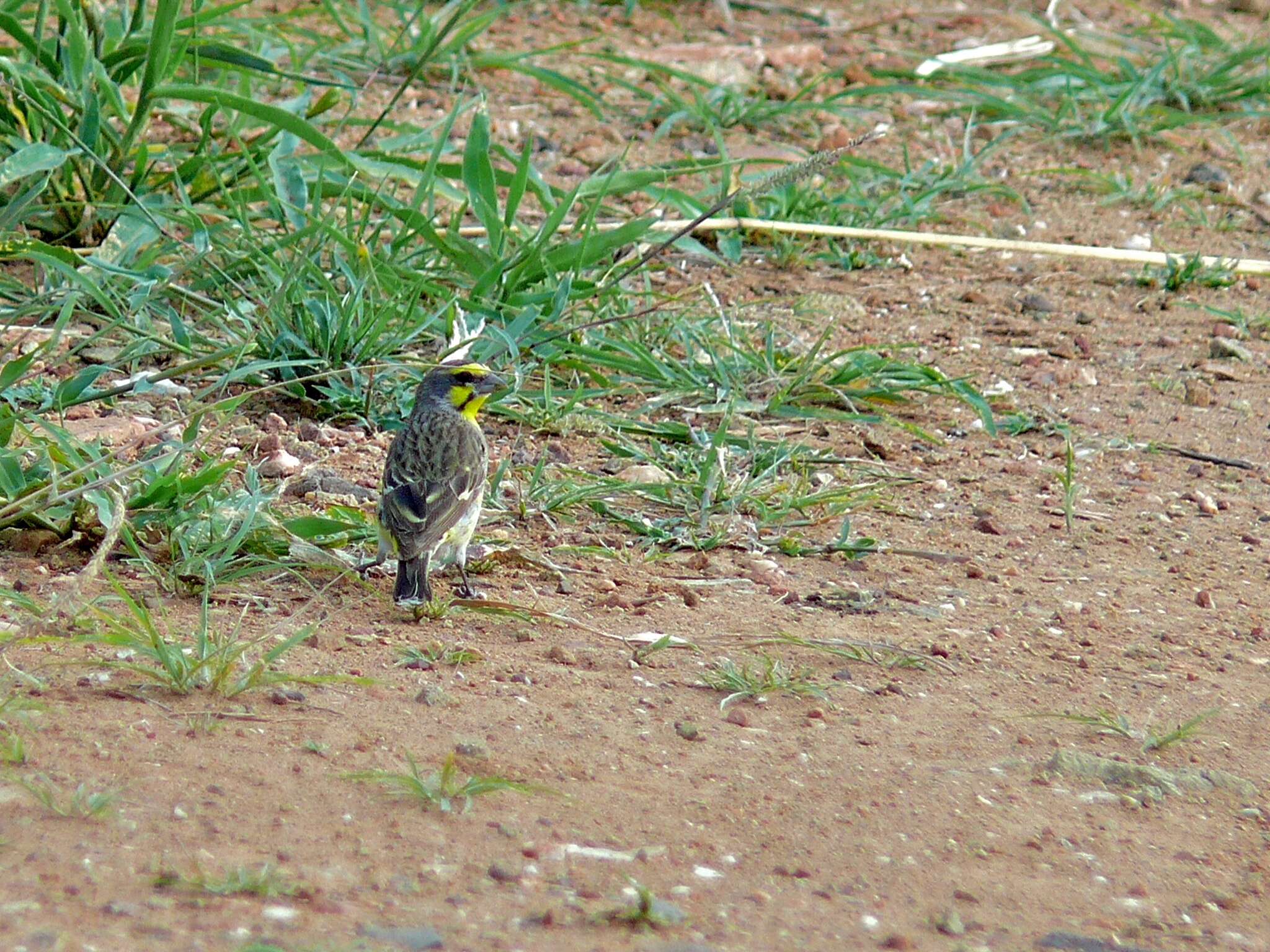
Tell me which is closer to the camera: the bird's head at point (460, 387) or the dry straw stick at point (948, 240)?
the bird's head at point (460, 387)

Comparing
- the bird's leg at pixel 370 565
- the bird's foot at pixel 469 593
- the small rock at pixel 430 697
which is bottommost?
Answer: the bird's leg at pixel 370 565

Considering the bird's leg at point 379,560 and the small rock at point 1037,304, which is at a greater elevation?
the bird's leg at point 379,560

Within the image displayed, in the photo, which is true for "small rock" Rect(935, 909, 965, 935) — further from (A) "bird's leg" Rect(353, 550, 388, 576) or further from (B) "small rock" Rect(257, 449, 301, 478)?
(B) "small rock" Rect(257, 449, 301, 478)

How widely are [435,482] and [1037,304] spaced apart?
3.35 metres

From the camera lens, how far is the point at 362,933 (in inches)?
97.4

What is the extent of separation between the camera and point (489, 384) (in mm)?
4879

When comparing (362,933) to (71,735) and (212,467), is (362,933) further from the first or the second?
(212,467)

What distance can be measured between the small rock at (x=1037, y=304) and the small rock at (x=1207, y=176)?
1.83 m

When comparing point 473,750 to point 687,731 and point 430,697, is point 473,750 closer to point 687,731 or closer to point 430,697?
point 430,697

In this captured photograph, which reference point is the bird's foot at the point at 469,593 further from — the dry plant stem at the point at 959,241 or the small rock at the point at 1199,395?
the small rock at the point at 1199,395

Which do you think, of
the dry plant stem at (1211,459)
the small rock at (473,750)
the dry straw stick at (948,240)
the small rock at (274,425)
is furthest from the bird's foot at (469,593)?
the dry straw stick at (948,240)

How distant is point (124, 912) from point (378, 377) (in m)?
3.08

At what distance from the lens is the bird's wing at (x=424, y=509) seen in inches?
161

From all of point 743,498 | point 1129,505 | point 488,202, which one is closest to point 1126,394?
point 1129,505
